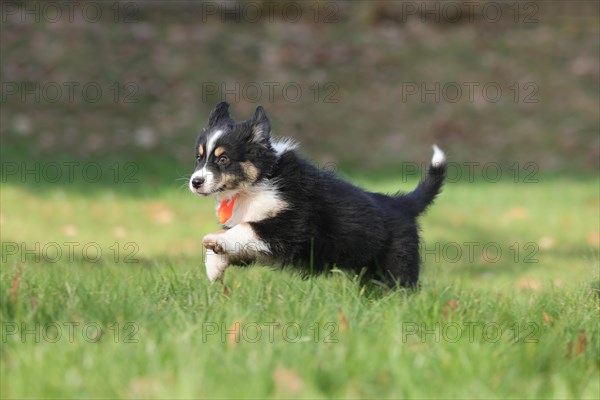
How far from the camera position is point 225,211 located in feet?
14.7

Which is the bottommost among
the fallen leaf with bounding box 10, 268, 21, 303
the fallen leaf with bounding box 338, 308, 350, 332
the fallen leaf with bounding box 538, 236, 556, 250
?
→ the fallen leaf with bounding box 538, 236, 556, 250

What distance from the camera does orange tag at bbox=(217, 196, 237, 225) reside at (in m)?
4.47

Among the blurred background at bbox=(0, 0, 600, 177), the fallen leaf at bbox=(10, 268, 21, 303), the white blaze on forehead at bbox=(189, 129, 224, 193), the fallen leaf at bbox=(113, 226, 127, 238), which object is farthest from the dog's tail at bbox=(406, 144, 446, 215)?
the blurred background at bbox=(0, 0, 600, 177)

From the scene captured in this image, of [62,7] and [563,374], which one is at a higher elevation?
[62,7]

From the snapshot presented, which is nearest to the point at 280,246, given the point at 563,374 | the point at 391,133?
the point at 563,374

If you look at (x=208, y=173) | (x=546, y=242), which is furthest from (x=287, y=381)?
(x=546, y=242)

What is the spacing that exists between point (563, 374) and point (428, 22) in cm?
1293

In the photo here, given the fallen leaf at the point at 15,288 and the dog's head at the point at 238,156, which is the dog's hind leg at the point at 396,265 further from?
the fallen leaf at the point at 15,288

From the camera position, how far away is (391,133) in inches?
512

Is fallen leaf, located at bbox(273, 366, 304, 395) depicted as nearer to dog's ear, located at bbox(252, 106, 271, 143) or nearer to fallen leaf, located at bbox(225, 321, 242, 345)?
fallen leaf, located at bbox(225, 321, 242, 345)

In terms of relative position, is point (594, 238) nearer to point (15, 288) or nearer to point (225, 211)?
point (225, 211)

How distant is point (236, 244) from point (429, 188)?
1434 millimetres

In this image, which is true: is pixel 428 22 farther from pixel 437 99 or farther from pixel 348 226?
pixel 348 226

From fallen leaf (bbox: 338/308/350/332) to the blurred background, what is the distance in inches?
287
